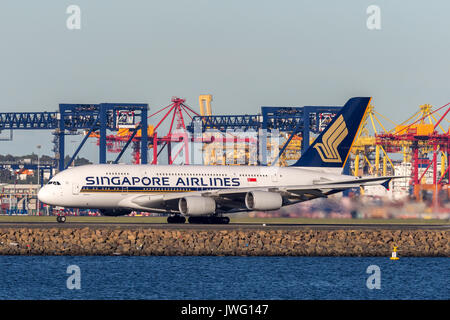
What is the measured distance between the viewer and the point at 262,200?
2180 inches

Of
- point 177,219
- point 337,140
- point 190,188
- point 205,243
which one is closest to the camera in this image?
point 205,243

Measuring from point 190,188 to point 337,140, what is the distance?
1314cm

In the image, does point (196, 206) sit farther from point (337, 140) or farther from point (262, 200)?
point (337, 140)

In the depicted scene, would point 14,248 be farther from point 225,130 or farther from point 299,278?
point 225,130

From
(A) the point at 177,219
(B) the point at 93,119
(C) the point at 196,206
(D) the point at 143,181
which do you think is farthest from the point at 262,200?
(B) the point at 93,119

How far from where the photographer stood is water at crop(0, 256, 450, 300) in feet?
111

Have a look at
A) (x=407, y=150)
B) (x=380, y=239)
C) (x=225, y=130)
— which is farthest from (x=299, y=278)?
(x=407, y=150)

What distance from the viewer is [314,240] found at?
152 feet

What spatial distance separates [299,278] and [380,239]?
34.2 feet

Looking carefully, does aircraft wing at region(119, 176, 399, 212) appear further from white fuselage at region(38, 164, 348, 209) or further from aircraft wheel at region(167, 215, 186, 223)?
aircraft wheel at region(167, 215, 186, 223)

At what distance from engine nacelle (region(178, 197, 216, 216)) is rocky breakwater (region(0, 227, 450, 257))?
728cm

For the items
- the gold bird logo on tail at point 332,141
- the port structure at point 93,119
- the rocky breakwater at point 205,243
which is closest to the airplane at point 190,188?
the gold bird logo on tail at point 332,141

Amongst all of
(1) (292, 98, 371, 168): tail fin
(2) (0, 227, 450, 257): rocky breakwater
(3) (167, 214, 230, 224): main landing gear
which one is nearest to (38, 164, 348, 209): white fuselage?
(3) (167, 214, 230, 224): main landing gear

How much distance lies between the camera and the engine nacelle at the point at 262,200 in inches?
2178
